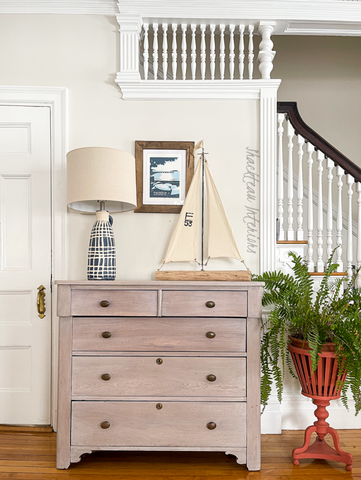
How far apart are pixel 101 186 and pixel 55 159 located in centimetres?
66

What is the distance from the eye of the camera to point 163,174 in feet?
8.28

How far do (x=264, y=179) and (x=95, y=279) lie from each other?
1277 millimetres

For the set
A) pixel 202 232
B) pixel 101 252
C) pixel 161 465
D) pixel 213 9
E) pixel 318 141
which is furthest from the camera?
pixel 318 141

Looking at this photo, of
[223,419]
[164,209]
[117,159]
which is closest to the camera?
[223,419]

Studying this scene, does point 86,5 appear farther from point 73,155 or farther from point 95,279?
point 95,279

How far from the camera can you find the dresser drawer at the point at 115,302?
78.2 inches

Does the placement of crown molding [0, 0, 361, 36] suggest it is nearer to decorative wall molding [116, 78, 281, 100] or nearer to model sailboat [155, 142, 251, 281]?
decorative wall molding [116, 78, 281, 100]

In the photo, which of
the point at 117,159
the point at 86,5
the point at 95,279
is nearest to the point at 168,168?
the point at 117,159

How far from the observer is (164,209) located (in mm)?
2506

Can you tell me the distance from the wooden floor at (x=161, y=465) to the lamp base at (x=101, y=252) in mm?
1014

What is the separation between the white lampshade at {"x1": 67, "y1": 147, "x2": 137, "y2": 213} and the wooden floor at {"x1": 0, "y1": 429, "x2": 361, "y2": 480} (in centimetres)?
145

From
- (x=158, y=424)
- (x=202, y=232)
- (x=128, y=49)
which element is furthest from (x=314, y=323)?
(x=128, y=49)

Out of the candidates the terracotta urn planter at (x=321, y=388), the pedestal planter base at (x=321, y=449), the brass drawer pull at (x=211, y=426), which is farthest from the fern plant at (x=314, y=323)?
the brass drawer pull at (x=211, y=426)

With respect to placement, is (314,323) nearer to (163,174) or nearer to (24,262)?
(163,174)
